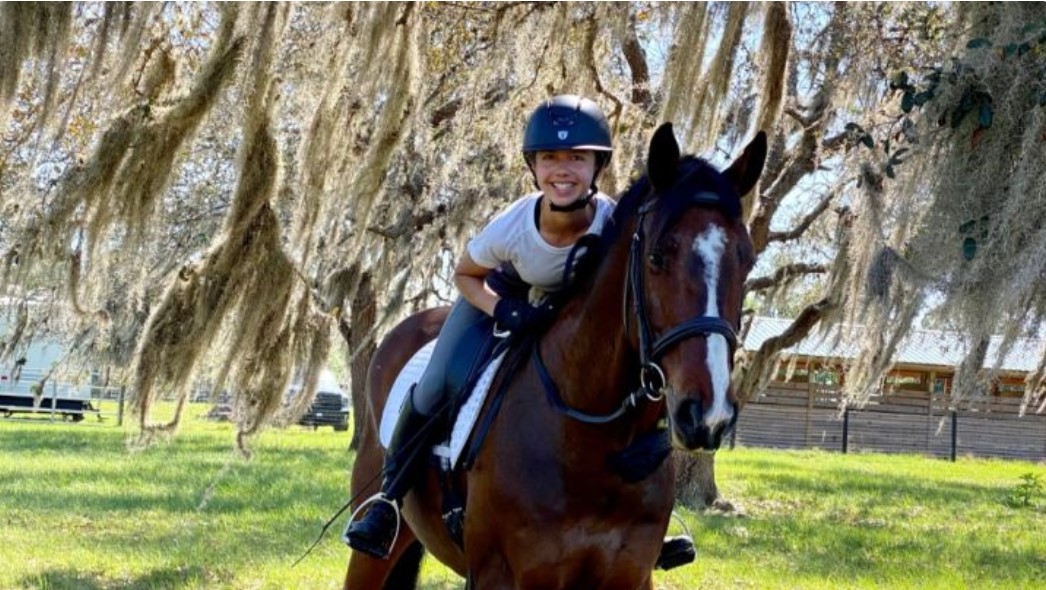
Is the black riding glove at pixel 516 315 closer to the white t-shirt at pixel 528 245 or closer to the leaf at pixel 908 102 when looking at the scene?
the white t-shirt at pixel 528 245

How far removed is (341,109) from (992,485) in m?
13.7

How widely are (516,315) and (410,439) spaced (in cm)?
67

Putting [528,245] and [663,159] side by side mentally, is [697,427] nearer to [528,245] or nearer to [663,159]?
[663,159]

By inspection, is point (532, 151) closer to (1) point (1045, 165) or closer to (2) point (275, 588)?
(1) point (1045, 165)

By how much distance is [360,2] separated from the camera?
698 cm

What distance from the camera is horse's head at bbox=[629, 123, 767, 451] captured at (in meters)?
2.54

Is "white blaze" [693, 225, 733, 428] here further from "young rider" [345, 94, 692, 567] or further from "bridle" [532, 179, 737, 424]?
"young rider" [345, 94, 692, 567]

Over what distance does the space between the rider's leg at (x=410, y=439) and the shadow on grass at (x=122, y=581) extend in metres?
3.18

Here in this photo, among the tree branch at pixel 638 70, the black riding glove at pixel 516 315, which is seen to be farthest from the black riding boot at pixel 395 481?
the tree branch at pixel 638 70

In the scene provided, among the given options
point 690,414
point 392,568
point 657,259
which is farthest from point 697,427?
point 392,568

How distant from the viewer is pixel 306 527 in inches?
364

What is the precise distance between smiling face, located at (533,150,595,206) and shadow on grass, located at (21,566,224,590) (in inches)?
168

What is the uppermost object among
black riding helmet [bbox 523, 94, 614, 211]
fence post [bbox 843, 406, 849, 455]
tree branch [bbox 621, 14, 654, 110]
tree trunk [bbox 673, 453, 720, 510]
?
tree branch [bbox 621, 14, 654, 110]

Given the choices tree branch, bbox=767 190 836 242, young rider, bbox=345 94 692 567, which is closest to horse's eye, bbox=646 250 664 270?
young rider, bbox=345 94 692 567
